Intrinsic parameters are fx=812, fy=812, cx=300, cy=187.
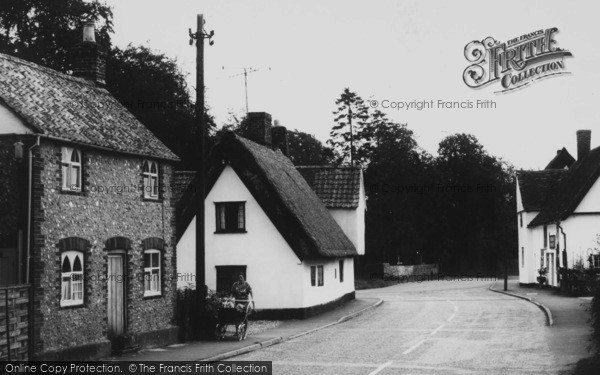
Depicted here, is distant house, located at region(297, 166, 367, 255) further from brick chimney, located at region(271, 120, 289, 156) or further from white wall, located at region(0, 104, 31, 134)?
white wall, located at region(0, 104, 31, 134)

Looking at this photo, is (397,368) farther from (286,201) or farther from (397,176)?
(397,176)

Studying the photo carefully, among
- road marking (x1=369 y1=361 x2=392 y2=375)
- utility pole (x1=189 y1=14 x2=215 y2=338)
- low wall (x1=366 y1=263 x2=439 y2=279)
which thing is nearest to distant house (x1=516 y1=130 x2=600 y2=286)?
low wall (x1=366 y1=263 x2=439 y2=279)

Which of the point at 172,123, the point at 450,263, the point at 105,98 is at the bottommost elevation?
the point at 450,263

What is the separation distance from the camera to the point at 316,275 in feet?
113

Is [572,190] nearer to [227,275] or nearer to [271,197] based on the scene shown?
[271,197]

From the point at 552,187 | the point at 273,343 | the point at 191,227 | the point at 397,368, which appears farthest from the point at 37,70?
the point at 552,187

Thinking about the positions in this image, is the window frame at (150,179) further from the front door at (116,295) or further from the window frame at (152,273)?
the front door at (116,295)

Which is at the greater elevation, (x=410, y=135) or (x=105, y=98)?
(x=410, y=135)

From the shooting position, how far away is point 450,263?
8606cm

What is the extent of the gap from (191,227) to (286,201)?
14.5 ft

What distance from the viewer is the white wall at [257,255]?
3219 centimetres

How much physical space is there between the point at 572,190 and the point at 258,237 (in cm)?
2445

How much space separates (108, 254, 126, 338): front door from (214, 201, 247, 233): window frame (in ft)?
41.0

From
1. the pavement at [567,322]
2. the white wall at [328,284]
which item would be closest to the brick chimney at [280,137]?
the white wall at [328,284]
